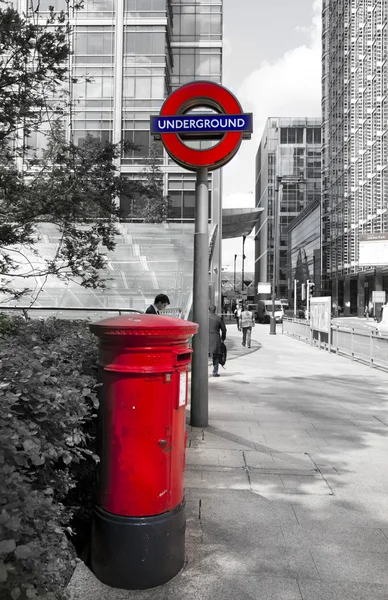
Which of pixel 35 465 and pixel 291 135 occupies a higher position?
pixel 291 135

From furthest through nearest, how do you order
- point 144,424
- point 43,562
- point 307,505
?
point 307,505
point 144,424
point 43,562

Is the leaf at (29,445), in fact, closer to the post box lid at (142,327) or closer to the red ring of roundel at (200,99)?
the post box lid at (142,327)

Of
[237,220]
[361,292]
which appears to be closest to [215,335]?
[237,220]

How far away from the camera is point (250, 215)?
58031mm

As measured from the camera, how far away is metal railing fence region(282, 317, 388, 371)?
40.4ft

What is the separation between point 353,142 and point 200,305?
195 feet

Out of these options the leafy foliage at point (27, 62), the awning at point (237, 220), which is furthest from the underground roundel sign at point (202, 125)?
the awning at point (237, 220)

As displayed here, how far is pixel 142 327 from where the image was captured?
2.68m

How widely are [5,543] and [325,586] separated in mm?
1873

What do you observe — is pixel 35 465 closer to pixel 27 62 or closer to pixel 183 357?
pixel 183 357

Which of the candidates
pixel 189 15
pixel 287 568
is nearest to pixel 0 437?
pixel 287 568

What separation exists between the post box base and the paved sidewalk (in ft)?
0.20

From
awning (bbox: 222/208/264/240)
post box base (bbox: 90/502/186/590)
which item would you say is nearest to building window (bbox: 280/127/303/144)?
awning (bbox: 222/208/264/240)

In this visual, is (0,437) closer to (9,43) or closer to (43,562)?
(43,562)
